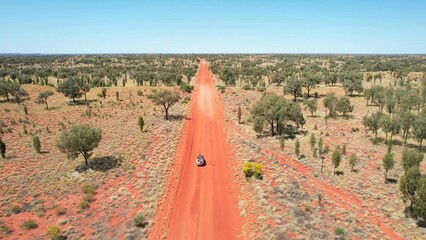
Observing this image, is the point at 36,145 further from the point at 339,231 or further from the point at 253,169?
the point at 339,231

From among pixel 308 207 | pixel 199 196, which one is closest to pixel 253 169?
pixel 199 196

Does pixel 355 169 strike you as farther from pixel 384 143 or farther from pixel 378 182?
pixel 384 143

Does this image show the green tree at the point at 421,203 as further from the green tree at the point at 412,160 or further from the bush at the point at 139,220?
the bush at the point at 139,220

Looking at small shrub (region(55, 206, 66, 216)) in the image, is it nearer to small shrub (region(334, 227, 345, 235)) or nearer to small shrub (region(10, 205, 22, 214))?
small shrub (region(10, 205, 22, 214))

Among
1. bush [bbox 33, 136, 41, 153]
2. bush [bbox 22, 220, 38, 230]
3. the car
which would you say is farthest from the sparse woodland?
the car

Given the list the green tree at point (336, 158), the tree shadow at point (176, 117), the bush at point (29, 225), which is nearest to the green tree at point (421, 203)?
the green tree at point (336, 158)
